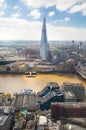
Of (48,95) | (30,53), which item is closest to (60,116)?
(48,95)

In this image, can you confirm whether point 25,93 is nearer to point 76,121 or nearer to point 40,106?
point 40,106

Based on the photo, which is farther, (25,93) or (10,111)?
(25,93)

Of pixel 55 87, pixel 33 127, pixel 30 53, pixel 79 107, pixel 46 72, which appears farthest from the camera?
pixel 30 53

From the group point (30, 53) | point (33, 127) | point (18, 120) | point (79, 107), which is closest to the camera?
point (33, 127)

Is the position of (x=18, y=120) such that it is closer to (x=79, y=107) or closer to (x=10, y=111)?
(x=10, y=111)

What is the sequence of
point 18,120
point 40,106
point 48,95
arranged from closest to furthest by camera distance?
point 18,120
point 40,106
point 48,95

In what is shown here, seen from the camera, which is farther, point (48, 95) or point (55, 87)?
point (55, 87)

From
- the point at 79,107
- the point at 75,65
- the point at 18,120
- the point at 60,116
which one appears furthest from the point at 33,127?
the point at 75,65

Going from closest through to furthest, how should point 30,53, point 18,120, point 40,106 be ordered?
point 18,120 < point 40,106 < point 30,53
